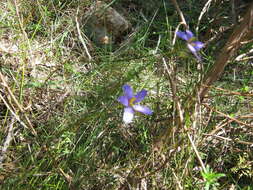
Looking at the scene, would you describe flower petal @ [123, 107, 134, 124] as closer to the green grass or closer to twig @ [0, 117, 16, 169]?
the green grass

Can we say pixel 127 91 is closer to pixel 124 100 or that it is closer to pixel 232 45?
pixel 124 100

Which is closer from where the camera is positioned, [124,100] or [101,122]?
[124,100]

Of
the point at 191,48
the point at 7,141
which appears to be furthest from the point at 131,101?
the point at 7,141

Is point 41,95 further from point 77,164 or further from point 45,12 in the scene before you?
point 45,12

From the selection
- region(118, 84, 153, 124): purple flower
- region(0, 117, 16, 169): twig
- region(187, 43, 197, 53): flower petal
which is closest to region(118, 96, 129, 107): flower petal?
region(118, 84, 153, 124): purple flower

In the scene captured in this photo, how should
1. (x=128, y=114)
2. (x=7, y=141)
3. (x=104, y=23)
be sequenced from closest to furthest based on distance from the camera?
1. (x=128, y=114)
2. (x=7, y=141)
3. (x=104, y=23)

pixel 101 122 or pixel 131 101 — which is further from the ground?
pixel 131 101

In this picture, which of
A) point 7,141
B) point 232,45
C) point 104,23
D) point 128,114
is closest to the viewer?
point 128,114

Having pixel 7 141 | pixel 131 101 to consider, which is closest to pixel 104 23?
pixel 7 141

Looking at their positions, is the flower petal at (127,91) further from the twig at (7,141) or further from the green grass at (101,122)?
the twig at (7,141)

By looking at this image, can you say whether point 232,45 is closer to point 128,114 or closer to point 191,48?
point 191,48

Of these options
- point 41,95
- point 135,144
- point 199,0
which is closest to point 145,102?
point 135,144
